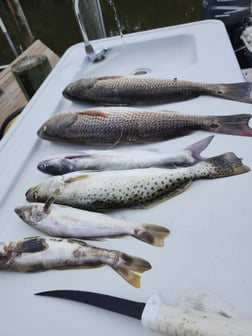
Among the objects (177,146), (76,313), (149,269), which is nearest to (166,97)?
(177,146)

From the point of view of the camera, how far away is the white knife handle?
0.80 meters

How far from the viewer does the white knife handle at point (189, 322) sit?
0.80 metres

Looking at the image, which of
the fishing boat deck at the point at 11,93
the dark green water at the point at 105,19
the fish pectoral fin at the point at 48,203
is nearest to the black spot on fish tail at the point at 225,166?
the fish pectoral fin at the point at 48,203

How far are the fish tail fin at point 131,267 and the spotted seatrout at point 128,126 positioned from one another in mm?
711

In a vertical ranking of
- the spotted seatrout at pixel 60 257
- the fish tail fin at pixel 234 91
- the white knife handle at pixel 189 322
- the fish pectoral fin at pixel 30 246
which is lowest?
the white knife handle at pixel 189 322

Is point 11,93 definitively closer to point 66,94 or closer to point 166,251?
point 66,94

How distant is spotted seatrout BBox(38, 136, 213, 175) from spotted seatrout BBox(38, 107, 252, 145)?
4.0 inches

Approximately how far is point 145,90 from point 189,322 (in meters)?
1.41

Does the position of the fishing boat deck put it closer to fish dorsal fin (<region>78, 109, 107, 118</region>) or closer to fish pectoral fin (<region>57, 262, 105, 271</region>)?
fish dorsal fin (<region>78, 109, 107, 118</region>)

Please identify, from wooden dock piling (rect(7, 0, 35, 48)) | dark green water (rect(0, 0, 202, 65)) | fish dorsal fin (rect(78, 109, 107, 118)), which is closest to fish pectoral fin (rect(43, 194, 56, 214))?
fish dorsal fin (rect(78, 109, 107, 118))

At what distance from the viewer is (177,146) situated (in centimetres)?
155

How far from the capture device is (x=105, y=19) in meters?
9.75

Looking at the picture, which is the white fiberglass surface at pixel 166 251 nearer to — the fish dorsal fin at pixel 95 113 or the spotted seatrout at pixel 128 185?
the spotted seatrout at pixel 128 185

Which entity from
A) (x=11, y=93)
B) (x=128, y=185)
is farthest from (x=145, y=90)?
(x=11, y=93)
